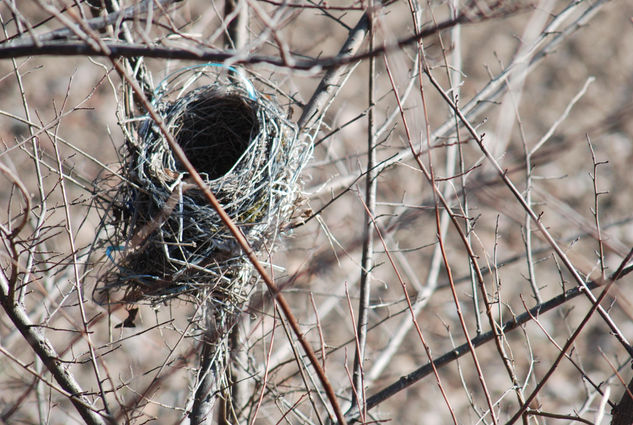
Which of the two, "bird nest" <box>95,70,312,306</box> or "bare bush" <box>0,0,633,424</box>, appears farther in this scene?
"bare bush" <box>0,0,633,424</box>

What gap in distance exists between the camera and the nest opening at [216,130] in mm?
2258

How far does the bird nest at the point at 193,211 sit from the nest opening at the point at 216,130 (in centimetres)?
6

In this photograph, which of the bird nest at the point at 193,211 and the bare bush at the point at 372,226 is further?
the bare bush at the point at 372,226

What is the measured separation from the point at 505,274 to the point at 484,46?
84.3 inches

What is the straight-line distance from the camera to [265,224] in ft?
6.68

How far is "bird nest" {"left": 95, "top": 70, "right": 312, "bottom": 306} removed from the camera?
78.0 inches

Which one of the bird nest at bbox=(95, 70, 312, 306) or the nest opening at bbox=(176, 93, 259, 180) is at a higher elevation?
the nest opening at bbox=(176, 93, 259, 180)

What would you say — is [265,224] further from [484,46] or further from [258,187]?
[484,46]

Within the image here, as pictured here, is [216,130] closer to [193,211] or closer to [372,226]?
[193,211]

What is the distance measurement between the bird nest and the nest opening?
0.21 feet

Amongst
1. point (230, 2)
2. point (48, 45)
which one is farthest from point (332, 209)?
point (48, 45)

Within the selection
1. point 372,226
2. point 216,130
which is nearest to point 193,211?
point 216,130

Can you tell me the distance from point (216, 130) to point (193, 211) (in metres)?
0.49

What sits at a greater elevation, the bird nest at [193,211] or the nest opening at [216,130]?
the nest opening at [216,130]
